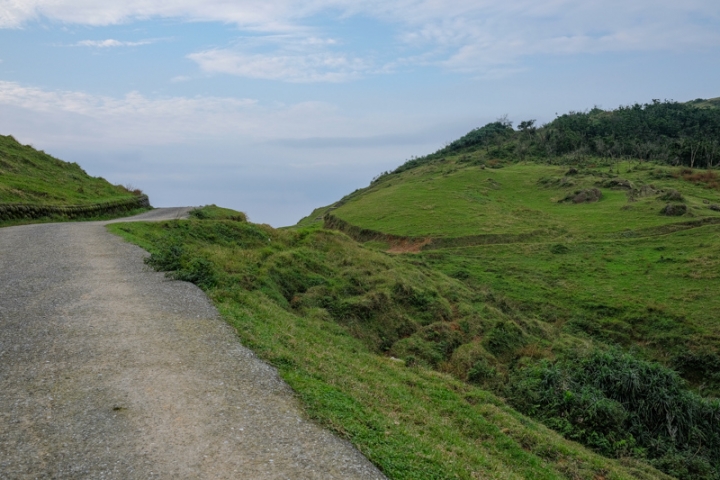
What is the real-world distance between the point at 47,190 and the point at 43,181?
13.7 ft

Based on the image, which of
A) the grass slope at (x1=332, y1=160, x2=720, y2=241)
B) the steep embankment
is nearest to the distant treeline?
the steep embankment

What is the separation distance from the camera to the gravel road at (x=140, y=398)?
21.2ft

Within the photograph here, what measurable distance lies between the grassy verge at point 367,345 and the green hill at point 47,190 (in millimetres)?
7375

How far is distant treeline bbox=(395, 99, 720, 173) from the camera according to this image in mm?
85375

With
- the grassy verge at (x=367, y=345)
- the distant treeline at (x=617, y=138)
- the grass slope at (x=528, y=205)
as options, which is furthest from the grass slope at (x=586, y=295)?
the distant treeline at (x=617, y=138)

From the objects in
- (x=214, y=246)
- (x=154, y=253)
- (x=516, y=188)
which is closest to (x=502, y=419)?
(x=154, y=253)

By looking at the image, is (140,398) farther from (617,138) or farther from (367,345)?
(617,138)

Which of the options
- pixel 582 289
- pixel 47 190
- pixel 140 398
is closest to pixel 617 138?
pixel 582 289

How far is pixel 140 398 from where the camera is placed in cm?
798

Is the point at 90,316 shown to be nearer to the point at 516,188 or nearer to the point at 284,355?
the point at 284,355

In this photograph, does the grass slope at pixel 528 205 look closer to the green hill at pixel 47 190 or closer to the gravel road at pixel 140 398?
the green hill at pixel 47 190

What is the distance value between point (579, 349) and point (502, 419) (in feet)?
31.3

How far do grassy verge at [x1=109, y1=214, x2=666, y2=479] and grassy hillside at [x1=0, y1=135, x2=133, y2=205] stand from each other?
408 inches

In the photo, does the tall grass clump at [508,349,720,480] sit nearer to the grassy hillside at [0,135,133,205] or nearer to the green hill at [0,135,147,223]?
the green hill at [0,135,147,223]
